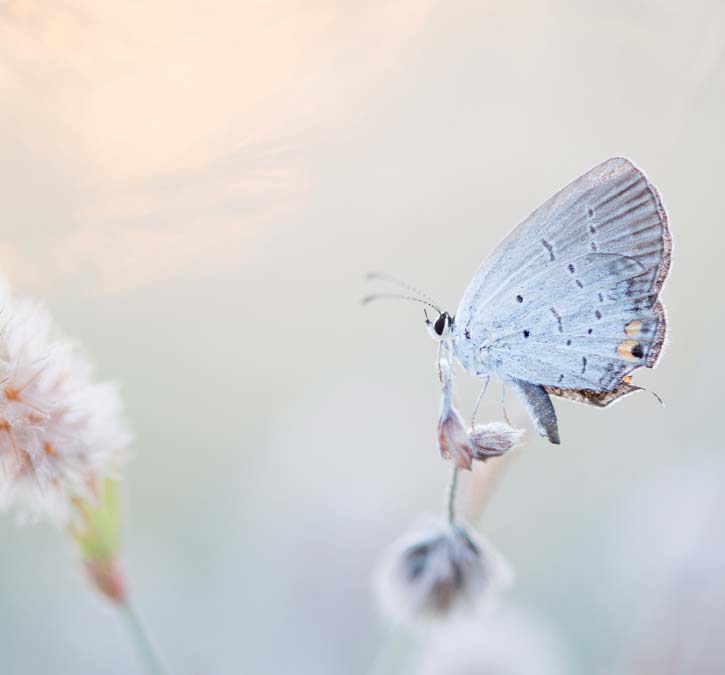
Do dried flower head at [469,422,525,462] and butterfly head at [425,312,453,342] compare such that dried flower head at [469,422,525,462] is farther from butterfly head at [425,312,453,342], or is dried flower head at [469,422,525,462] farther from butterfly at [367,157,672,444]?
butterfly head at [425,312,453,342]

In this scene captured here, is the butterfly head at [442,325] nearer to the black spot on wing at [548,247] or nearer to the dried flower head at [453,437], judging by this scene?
the black spot on wing at [548,247]

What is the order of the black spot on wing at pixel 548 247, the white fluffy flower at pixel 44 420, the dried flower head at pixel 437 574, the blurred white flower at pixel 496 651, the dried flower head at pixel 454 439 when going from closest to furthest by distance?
the dried flower head at pixel 454 439, the white fluffy flower at pixel 44 420, the dried flower head at pixel 437 574, the black spot on wing at pixel 548 247, the blurred white flower at pixel 496 651

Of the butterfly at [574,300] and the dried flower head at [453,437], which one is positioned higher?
the butterfly at [574,300]

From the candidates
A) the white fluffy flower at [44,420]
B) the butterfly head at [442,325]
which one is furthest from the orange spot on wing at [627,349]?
the white fluffy flower at [44,420]

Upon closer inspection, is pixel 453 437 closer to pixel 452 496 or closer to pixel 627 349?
pixel 452 496

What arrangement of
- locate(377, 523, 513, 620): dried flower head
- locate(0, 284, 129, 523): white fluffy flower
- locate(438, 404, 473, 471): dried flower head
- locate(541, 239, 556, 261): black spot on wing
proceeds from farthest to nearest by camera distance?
locate(541, 239, 556, 261): black spot on wing
locate(377, 523, 513, 620): dried flower head
locate(0, 284, 129, 523): white fluffy flower
locate(438, 404, 473, 471): dried flower head

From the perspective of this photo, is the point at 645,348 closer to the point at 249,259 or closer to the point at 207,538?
the point at 249,259

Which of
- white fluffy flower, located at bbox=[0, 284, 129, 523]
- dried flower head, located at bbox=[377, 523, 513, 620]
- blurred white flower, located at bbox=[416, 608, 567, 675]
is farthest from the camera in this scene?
blurred white flower, located at bbox=[416, 608, 567, 675]

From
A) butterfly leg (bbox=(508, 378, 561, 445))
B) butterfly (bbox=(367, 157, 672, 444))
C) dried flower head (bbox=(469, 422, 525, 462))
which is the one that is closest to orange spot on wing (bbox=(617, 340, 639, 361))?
butterfly (bbox=(367, 157, 672, 444))
